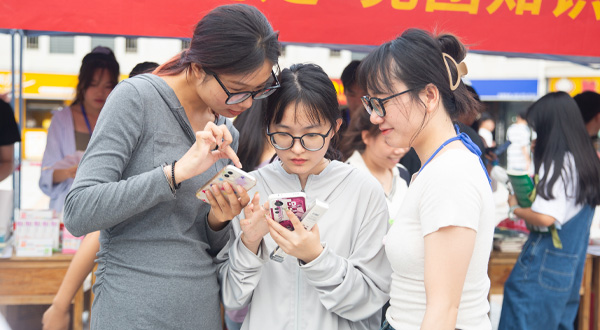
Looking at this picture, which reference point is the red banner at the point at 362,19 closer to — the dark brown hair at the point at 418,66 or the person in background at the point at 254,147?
the person in background at the point at 254,147

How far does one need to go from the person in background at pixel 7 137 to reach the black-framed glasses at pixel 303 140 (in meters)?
2.35

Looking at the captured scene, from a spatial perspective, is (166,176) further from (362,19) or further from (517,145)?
(517,145)

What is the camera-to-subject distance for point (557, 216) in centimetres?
338

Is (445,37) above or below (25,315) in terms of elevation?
above

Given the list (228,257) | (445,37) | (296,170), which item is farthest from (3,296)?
(445,37)

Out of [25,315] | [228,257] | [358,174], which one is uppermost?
[358,174]

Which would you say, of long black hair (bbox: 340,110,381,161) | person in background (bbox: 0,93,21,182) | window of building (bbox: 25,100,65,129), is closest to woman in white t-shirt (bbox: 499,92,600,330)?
long black hair (bbox: 340,110,381,161)

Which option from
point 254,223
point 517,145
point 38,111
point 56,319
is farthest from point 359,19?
point 38,111

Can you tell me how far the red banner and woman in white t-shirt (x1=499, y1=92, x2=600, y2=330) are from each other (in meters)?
0.47

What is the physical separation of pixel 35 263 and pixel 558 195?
3192mm

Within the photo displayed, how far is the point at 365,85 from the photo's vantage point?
5.74 ft

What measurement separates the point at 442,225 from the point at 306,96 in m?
0.71

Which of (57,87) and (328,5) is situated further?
(57,87)

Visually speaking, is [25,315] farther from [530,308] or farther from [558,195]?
[558,195]
